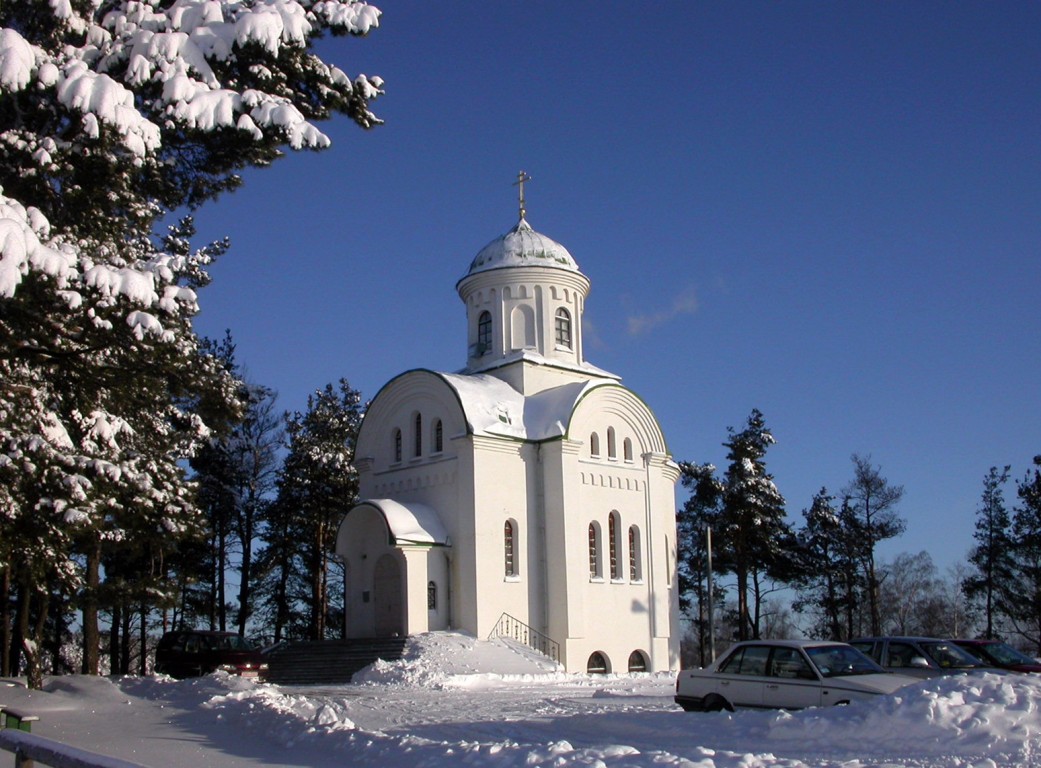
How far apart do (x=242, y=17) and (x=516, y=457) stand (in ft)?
67.0

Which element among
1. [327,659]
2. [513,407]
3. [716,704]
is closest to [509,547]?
[513,407]

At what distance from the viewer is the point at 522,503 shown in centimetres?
3050

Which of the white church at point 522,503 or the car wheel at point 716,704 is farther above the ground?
the white church at point 522,503

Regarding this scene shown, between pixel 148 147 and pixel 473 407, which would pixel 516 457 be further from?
pixel 148 147

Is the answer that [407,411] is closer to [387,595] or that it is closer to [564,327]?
[387,595]

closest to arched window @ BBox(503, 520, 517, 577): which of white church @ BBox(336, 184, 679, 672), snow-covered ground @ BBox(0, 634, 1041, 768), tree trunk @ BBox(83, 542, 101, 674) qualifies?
white church @ BBox(336, 184, 679, 672)

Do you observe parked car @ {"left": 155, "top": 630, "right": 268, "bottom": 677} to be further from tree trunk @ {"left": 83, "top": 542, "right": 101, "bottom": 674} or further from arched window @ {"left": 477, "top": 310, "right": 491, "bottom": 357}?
arched window @ {"left": 477, "top": 310, "right": 491, "bottom": 357}

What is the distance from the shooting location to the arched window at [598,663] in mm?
30625

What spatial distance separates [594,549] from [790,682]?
18.1 metres

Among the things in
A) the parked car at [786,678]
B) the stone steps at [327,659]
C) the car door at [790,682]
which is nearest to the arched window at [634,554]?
the stone steps at [327,659]

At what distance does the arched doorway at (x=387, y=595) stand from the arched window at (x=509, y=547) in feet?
9.75

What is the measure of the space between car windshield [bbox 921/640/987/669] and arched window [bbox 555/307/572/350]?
63.7 feet

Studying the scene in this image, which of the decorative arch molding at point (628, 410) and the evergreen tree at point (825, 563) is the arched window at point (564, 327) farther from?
the evergreen tree at point (825, 563)

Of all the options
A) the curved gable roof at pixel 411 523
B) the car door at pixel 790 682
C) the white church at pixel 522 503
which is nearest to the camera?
the car door at pixel 790 682
